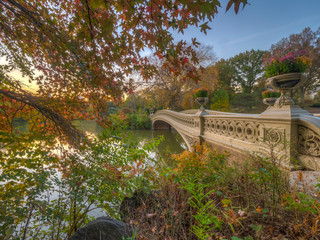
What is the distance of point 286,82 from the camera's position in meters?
3.47

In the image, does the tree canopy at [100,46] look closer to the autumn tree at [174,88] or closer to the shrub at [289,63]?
the shrub at [289,63]

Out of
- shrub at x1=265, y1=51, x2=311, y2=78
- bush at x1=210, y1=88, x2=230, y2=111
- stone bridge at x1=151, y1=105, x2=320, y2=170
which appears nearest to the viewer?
stone bridge at x1=151, y1=105, x2=320, y2=170

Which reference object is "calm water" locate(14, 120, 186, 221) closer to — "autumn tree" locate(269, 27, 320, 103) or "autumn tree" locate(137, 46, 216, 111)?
"autumn tree" locate(137, 46, 216, 111)

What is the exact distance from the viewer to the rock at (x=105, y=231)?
5.60 ft

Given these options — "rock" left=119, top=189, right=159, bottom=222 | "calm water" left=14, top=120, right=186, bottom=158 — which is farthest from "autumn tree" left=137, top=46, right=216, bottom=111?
"rock" left=119, top=189, right=159, bottom=222

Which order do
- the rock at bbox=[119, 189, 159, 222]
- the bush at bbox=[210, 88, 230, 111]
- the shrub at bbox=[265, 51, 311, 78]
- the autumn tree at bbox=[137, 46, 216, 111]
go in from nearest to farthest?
the rock at bbox=[119, 189, 159, 222]
the shrub at bbox=[265, 51, 311, 78]
the autumn tree at bbox=[137, 46, 216, 111]
the bush at bbox=[210, 88, 230, 111]

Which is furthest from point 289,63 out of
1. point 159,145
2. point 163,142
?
point 163,142

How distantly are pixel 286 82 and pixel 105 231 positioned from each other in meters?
4.31

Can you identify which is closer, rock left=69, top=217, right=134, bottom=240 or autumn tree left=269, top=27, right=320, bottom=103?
rock left=69, top=217, right=134, bottom=240

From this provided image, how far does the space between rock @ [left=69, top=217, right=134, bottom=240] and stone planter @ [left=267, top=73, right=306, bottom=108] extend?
3.87 m

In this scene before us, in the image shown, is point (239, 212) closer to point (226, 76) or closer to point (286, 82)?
point (286, 82)

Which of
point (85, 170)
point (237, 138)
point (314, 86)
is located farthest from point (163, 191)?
point (314, 86)

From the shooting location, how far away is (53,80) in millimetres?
2953

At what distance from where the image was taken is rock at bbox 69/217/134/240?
5.60 ft
